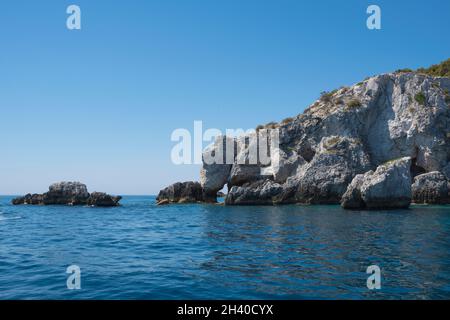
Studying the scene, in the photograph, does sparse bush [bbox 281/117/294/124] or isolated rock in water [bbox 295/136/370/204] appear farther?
sparse bush [bbox 281/117/294/124]

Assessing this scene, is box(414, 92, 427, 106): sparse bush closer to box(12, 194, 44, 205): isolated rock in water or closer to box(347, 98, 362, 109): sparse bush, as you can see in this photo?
box(347, 98, 362, 109): sparse bush

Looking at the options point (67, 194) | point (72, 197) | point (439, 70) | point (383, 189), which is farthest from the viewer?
point (439, 70)

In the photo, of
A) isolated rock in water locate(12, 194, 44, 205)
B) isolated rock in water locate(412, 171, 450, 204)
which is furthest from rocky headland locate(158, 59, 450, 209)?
isolated rock in water locate(12, 194, 44, 205)

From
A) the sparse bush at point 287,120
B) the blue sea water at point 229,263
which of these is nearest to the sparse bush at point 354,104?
the sparse bush at point 287,120

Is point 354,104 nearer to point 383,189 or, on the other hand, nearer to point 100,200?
point 383,189

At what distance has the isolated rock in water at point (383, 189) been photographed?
4231cm

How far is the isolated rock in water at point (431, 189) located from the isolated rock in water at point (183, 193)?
35.6 meters

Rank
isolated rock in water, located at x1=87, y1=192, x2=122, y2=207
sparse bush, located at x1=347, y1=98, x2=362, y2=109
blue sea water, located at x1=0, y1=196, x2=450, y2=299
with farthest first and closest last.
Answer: isolated rock in water, located at x1=87, y1=192, x2=122, y2=207 → sparse bush, located at x1=347, y1=98, x2=362, y2=109 → blue sea water, located at x1=0, y1=196, x2=450, y2=299

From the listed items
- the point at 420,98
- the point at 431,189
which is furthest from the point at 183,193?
the point at 420,98

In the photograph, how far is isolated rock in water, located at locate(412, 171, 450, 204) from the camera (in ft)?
164

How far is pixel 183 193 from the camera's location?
67.6 meters

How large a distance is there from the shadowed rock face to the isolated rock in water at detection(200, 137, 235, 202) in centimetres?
1648

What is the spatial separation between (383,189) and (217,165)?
29.3m
